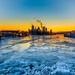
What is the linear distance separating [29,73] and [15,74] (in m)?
0.98

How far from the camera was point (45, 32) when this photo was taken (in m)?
182

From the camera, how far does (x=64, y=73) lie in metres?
8.80

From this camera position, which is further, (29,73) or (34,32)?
(34,32)

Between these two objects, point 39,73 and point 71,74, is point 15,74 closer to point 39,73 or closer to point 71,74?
point 39,73

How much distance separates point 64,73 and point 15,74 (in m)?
3.40

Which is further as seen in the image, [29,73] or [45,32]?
[45,32]

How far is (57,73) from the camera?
347 inches

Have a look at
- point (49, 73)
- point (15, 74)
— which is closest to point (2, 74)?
point (15, 74)

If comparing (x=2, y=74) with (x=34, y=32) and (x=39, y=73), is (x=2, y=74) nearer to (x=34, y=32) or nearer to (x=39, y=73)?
(x=39, y=73)

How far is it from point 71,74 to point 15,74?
3.80 m

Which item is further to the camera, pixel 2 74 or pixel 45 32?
pixel 45 32

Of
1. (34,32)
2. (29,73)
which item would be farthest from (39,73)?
(34,32)

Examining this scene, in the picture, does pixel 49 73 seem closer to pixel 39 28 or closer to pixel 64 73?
pixel 64 73

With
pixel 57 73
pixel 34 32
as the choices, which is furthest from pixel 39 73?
pixel 34 32
